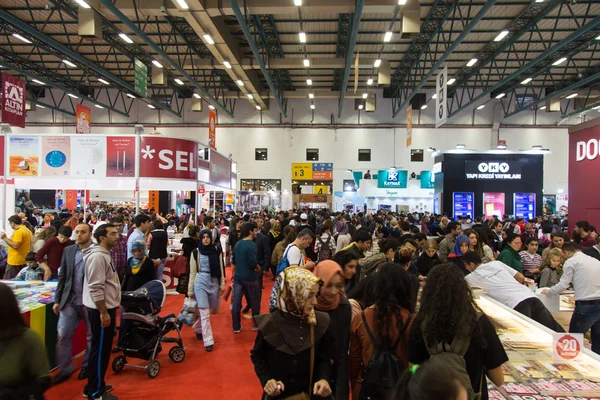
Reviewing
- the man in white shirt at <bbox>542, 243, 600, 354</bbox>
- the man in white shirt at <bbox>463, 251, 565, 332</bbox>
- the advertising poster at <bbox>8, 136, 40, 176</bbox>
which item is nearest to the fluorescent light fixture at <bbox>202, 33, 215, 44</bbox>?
the advertising poster at <bbox>8, 136, 40, 176</bbox>

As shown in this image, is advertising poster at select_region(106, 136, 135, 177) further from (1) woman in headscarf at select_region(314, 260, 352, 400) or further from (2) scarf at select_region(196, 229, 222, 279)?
(1) woman in headscarf at select_region(314, 260, 352, 400)

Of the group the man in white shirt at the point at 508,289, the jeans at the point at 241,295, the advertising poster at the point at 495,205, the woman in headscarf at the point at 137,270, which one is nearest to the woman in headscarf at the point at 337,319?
the man in white shirt at the point at 508,289

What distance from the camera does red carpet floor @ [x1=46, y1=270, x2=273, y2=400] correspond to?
12.0 feet

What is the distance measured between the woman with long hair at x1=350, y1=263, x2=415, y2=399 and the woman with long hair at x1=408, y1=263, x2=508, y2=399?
0.42 feet

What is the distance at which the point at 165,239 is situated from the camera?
6738 mm

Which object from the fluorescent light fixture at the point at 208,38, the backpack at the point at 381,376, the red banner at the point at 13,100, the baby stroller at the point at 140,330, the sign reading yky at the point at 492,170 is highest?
the fluorescent light fixture at the point at 208,38

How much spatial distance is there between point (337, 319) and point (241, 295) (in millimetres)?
3351

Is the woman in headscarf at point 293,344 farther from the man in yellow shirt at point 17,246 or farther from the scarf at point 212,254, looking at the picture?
the man in yellow shirt at point 17,246

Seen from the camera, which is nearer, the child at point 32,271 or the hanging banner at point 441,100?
the child at point 32,271

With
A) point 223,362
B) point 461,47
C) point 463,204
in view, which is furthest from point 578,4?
point 223,362

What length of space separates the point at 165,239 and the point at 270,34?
37.5 ft

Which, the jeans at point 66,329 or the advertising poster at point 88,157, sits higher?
the advertising poster at point 88,157

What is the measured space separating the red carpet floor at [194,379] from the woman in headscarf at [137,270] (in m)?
0.80

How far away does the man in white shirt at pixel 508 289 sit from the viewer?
12.5ft
